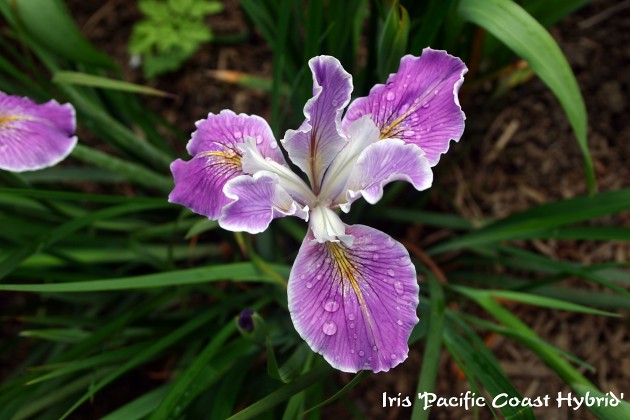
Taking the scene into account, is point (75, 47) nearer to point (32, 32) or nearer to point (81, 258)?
point (32, 32)

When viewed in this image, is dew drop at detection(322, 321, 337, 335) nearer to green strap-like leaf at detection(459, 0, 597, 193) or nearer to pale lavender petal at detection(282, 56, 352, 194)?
pale lavender petal at detection(282, 56, 352, 194)

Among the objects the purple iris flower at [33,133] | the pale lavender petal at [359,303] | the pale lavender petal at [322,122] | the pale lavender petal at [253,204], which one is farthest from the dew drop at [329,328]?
the purple iris flower at [33,133]

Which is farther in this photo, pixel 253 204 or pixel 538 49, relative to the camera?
pixel 538 49

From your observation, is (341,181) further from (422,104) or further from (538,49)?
(538,49)

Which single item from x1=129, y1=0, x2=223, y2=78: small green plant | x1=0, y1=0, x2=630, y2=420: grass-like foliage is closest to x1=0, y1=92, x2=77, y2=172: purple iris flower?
x1=0, y1=0, x2=630, y2=420: grass-like foliage

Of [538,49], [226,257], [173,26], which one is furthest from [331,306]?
[173,26]

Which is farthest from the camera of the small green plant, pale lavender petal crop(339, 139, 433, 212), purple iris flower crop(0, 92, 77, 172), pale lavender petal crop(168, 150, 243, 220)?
A: the small green plant

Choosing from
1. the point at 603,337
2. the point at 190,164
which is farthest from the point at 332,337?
the point at 603,337
